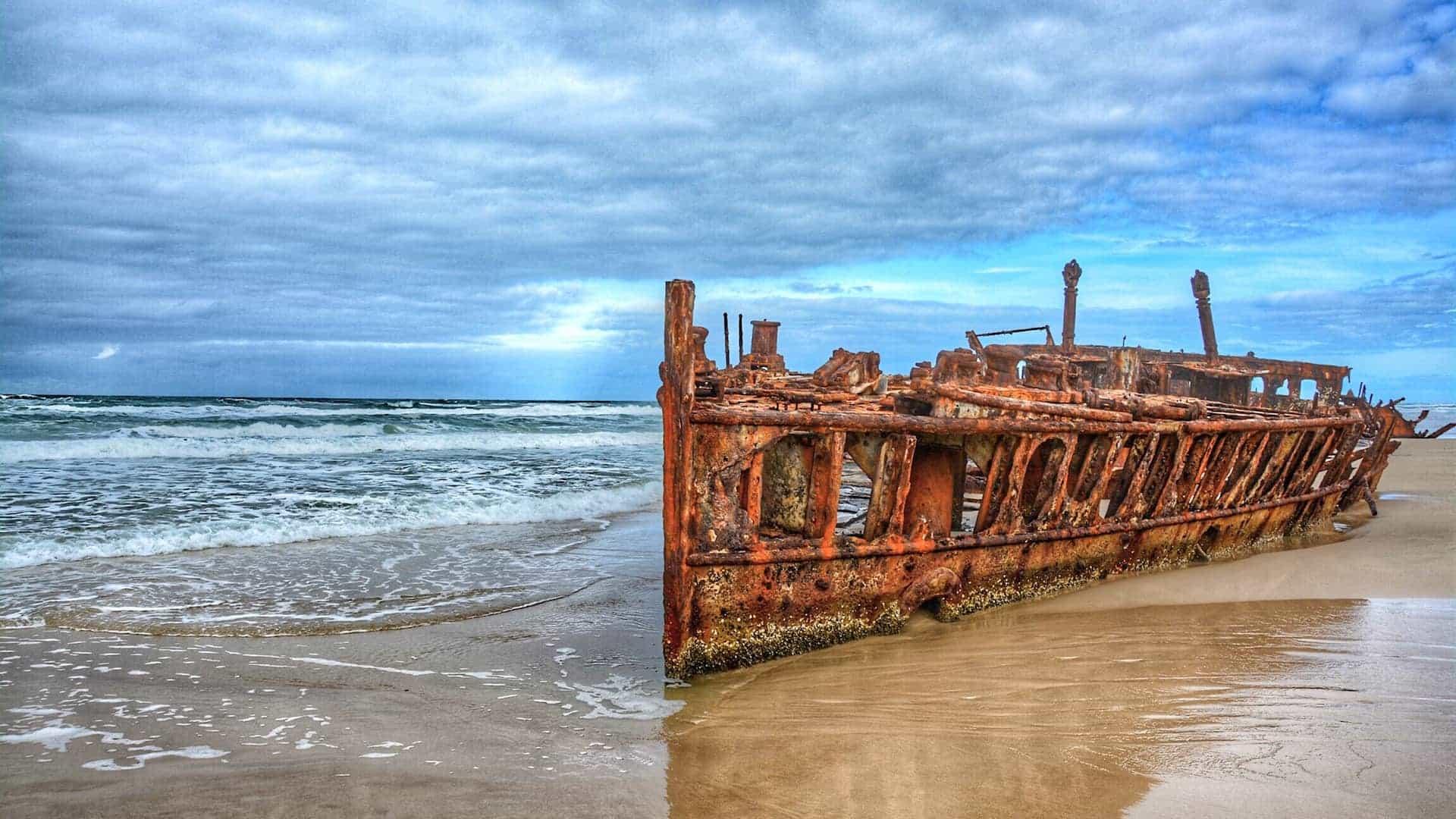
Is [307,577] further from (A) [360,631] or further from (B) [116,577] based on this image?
(A) [360,631]

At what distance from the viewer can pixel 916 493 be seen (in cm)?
716

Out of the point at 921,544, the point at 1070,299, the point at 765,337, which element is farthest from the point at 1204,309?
the point at 921,544

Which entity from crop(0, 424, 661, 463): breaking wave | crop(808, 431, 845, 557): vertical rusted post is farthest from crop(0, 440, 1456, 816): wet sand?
crop(0, 424, 661, 463): breaking wave

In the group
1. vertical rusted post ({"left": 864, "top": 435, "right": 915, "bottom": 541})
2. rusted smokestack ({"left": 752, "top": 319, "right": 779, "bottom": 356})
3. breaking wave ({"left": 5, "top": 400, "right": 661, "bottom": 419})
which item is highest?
rusted smokestack ({"left": 752, "top": 319, "right": 779, "bottom": 356})

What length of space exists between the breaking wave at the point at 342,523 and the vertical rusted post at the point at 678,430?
25.2ft

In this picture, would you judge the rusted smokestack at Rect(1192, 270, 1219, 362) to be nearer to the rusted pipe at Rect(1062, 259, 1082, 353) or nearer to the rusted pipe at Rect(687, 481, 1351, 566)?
the rusted pipe at Rect(1062, 259, 1082, 353)

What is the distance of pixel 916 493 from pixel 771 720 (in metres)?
2.73

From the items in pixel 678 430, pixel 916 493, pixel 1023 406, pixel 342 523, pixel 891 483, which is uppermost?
pixel 1023 406

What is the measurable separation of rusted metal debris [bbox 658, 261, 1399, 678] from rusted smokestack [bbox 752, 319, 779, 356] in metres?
2.86

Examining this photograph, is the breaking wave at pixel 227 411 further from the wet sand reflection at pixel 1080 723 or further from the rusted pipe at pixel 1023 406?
the wet sand reflection at pixel 1080 723

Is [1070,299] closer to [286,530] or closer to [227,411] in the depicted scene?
[286,530]

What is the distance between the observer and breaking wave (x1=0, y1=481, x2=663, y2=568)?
9.90 meters

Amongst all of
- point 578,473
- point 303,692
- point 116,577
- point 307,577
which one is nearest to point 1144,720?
point 303,692

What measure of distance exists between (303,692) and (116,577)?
4.65 m
